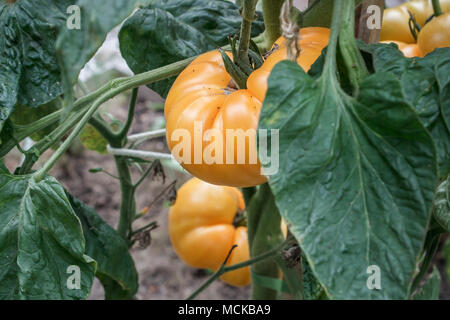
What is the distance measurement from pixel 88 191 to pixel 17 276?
130 centimetres

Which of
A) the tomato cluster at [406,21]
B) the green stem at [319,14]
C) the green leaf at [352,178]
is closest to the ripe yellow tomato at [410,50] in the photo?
the tomato cluster at [406,21]

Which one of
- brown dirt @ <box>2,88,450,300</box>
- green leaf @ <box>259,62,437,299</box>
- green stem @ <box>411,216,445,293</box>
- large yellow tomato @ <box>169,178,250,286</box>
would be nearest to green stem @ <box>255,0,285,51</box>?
green leaf @ <box>259,62,437,299</box>

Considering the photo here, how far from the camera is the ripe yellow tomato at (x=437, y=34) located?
0.70 metres

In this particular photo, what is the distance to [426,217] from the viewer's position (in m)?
0.40

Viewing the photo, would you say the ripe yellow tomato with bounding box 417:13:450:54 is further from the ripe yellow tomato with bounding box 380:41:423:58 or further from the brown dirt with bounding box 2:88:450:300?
the brown dirt with bounding box 2:88:450:300

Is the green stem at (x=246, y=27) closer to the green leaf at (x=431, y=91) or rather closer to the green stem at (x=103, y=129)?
the green leaf at (x=431, y=91)

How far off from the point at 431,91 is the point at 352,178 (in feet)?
0.39

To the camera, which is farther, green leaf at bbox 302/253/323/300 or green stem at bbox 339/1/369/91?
green leaf at bbox 302/253/323/300

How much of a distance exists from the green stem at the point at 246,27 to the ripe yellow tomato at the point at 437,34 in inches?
12.5

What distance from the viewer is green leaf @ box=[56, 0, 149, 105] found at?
35 cm

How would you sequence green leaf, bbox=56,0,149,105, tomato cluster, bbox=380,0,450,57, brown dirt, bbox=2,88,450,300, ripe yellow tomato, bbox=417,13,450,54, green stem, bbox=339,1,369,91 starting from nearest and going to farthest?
green leaf, bbox=56,0,149,105, green stem, bbox=339,1,369,91, ripe yellow tomato, bbox=417,13,450,54, tomato cluster, bbox=380,0,450,57, brown dirt, bbox=2,88,450,300

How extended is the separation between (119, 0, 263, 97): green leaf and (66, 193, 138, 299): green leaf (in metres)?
0.21

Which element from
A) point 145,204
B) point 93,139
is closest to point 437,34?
point 93,139

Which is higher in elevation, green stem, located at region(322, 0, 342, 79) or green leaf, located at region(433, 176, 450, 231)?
green stem, located at region(322, 0, 342, 79)
